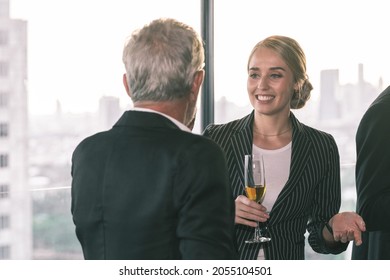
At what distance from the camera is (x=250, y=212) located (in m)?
2.01

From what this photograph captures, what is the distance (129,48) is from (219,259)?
52cm

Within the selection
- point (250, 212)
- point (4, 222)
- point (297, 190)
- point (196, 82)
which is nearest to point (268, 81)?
point (297, 190)

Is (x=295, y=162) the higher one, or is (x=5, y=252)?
(x=295, y=162)

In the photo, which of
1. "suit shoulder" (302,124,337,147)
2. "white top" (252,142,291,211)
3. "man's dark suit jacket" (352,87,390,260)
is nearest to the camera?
"man's dark suit jacket" (352,87,390,260)

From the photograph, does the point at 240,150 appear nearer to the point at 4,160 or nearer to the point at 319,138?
the point at 319,138

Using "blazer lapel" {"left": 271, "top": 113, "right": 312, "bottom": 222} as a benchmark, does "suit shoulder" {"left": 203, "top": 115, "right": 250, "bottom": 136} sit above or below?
above

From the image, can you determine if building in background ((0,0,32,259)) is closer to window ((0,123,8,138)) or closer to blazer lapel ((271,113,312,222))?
window ((0,123,8,138))

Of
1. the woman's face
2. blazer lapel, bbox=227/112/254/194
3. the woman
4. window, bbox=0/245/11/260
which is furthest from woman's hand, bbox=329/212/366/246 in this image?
window, bbox=0/245/11/260

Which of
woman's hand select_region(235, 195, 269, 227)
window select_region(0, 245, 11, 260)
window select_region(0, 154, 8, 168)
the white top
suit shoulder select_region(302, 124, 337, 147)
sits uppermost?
suit shoulder select_region(302, 124, 337, 147)

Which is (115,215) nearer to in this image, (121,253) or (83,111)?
(121,253)

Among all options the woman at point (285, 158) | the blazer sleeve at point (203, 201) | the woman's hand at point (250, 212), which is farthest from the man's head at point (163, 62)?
the woman at point (285, 158)

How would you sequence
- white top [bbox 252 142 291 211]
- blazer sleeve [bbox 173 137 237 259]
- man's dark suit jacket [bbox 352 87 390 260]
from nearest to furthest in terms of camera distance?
blazer sleeve [bbox 173 137 237 259] → man's dark suit jacket [bbox 352 87 390 260] → white top [bbox 252 142 291 211]

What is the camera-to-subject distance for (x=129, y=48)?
1518mm

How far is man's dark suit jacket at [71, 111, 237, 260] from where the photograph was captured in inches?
54.9
